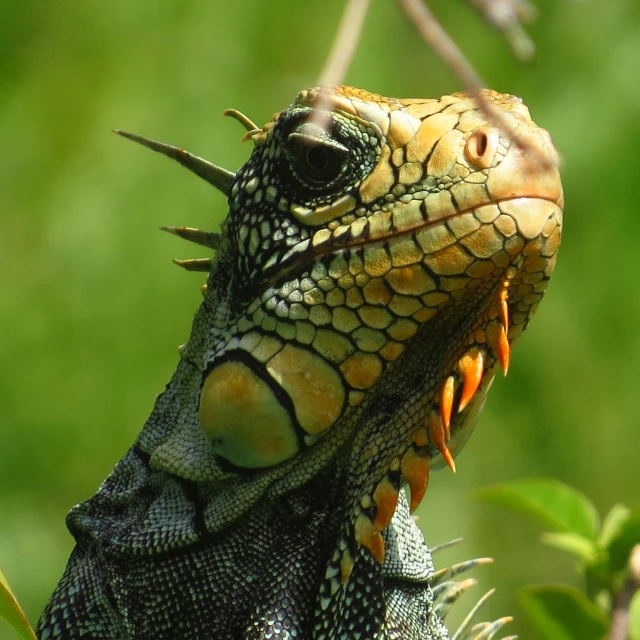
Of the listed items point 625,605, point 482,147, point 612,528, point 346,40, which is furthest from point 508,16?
point 612,528

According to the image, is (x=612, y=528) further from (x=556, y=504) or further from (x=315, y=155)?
(x=315, y=155)

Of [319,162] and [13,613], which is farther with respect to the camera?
[319,162]

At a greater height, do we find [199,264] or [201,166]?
[201,166]

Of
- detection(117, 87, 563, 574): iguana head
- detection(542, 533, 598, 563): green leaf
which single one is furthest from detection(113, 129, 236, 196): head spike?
detection(542, 533, 598, 563): green leaf

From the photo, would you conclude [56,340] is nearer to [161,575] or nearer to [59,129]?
[59,129]

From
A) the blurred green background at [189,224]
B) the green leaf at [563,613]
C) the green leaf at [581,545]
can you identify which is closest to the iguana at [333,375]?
the green leaf at [563,613]

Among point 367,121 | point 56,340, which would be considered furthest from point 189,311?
point 367,121

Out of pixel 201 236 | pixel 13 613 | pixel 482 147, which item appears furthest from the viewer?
pixel 201 236

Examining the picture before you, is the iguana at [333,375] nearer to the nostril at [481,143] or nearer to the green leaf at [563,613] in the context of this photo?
the nostril at [481,143]

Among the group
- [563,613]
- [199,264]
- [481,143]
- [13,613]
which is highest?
[481,143]
